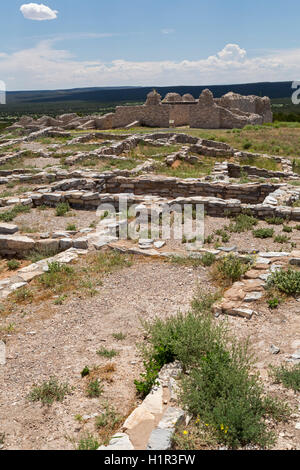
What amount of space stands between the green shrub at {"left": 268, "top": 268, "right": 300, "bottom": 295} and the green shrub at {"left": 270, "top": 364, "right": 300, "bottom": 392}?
1881 millimetres

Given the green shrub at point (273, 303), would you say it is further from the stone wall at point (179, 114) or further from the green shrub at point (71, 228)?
the stone wall at point (179, 114)

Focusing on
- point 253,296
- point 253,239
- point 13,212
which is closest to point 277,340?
point 253,296

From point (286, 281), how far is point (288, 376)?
7.36 feet

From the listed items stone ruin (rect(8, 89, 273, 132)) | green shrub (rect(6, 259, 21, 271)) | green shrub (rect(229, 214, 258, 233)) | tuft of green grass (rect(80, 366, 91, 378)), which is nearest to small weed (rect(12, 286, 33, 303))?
green shrub (rect(6, 259, 21, 271))

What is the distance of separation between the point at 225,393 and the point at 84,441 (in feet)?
4.51

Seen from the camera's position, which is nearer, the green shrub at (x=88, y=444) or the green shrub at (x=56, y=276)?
the green shrub at (x=88, y=444)

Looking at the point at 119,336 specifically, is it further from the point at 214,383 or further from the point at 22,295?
the point at 22,295

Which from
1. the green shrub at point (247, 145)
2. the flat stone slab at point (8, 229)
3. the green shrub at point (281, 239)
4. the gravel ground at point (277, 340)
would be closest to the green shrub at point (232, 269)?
the gravel ground at point (277, 340)

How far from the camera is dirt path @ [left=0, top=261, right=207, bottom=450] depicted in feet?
12.2

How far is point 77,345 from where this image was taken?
16.6 ft

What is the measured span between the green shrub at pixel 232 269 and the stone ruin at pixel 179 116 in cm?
2526

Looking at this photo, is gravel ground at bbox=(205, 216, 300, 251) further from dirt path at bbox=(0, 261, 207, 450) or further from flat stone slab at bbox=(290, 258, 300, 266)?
dirt path at bbox=(0, 261, 207, 450)

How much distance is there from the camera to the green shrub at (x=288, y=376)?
391 cm
